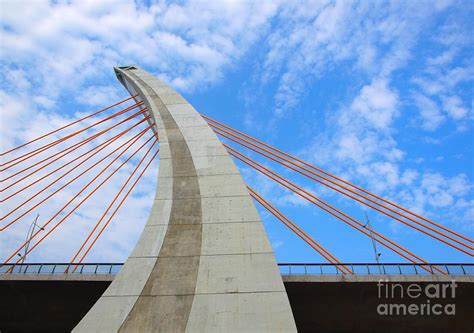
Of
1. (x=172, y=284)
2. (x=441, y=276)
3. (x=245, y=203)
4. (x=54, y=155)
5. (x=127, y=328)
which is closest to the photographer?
(x=127, y=328)

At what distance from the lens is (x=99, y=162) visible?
20.2 m

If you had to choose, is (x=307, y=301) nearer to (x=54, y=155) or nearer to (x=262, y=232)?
(x=262, y=232)

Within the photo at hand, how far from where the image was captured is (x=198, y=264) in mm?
13734

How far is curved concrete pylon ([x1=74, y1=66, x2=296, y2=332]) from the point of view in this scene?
12.1 meters

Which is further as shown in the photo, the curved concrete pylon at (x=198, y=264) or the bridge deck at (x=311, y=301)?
the bridge deck at (x=311, y=301)

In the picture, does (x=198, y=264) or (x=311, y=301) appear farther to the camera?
(x=311, y=301)

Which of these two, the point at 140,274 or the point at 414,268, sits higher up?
the point at 414,268

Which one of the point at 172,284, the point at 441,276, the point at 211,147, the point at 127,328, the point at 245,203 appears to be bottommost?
the point at 127,328

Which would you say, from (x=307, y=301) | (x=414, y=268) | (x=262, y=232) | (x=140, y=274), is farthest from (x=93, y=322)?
(x=414, y=268)

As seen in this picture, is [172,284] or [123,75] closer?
[172,284]

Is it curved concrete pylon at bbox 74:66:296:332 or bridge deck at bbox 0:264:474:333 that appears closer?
curved concrete pylon at bbox 74:66:296:332

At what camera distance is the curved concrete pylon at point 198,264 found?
12.1m

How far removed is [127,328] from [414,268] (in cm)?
1124

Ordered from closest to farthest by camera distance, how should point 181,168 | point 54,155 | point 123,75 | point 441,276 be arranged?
point 441,276 → point 181,168 → point 54,155 → point 123,75
